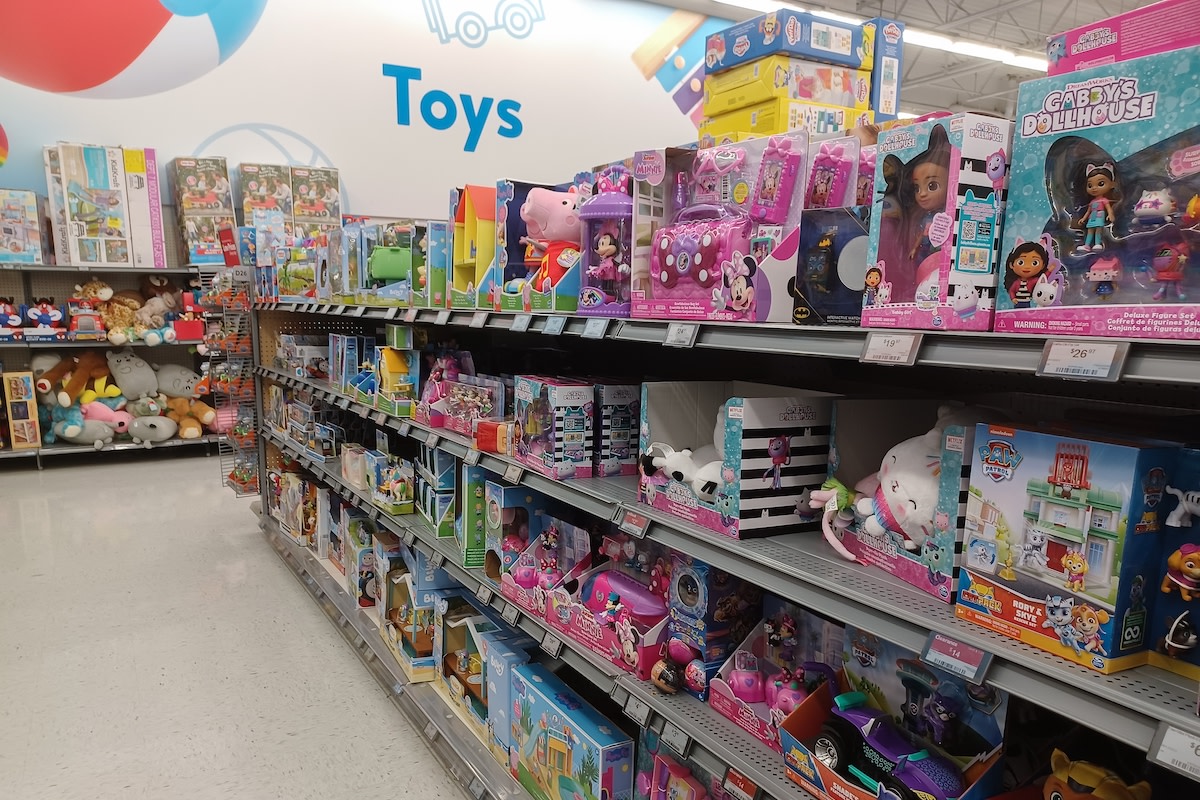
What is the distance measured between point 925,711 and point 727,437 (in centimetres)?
58

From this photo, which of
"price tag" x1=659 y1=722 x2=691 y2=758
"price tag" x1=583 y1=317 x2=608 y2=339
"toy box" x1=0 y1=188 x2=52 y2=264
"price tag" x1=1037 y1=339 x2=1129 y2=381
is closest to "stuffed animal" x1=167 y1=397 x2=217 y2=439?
"toy box" x1=0 y1=188 x2=52 y2=264

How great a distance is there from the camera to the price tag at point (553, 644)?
1.97 meters

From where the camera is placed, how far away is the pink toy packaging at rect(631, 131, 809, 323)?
1.42 m

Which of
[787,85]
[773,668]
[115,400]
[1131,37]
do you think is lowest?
[115,400]

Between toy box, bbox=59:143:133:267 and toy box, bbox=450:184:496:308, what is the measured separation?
18.0 ft

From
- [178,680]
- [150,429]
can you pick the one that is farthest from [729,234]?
[150,429]

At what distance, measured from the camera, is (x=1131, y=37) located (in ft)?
3.29

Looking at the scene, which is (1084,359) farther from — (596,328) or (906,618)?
(596,328)

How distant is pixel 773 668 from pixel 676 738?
0.84 ft

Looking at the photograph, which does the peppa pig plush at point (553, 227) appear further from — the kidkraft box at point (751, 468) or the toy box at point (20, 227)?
the toy box at point (20, 227)

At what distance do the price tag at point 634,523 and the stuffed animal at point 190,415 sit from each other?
6.41m

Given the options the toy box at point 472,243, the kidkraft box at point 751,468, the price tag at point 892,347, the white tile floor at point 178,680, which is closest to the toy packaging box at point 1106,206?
the price tag at point 892,347

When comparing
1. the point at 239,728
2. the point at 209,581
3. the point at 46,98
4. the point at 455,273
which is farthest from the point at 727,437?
the point at 46,98

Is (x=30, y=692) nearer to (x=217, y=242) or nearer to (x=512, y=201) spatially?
(x=512, y=201)
